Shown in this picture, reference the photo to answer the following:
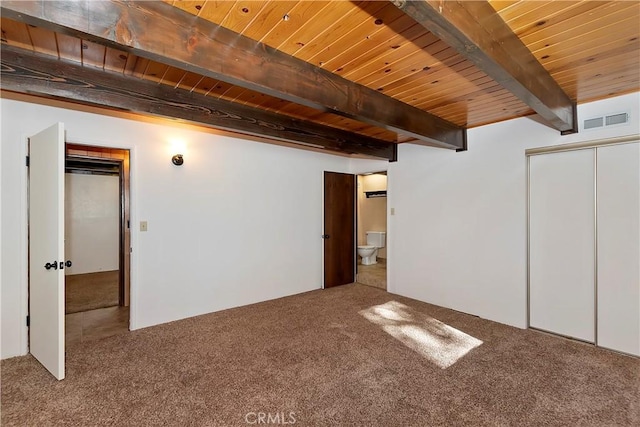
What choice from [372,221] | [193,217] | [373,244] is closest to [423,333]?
[193,217]

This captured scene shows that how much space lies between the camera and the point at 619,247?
2.86m

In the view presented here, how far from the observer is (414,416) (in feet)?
6.48

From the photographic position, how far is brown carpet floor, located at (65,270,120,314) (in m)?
4.32

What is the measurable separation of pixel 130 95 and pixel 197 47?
4.02ft

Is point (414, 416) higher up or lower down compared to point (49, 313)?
lower down

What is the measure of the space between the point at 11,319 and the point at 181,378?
1.78m

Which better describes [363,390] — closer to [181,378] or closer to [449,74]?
[181,378]

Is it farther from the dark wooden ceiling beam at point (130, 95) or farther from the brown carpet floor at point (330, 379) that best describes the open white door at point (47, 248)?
the dark wooden ceiling beam at point (130, 95)

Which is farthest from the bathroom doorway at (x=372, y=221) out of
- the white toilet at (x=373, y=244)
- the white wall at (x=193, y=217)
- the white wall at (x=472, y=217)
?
the white wall at (x=193, y=217)

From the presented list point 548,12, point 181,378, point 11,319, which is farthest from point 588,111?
point 11,319
